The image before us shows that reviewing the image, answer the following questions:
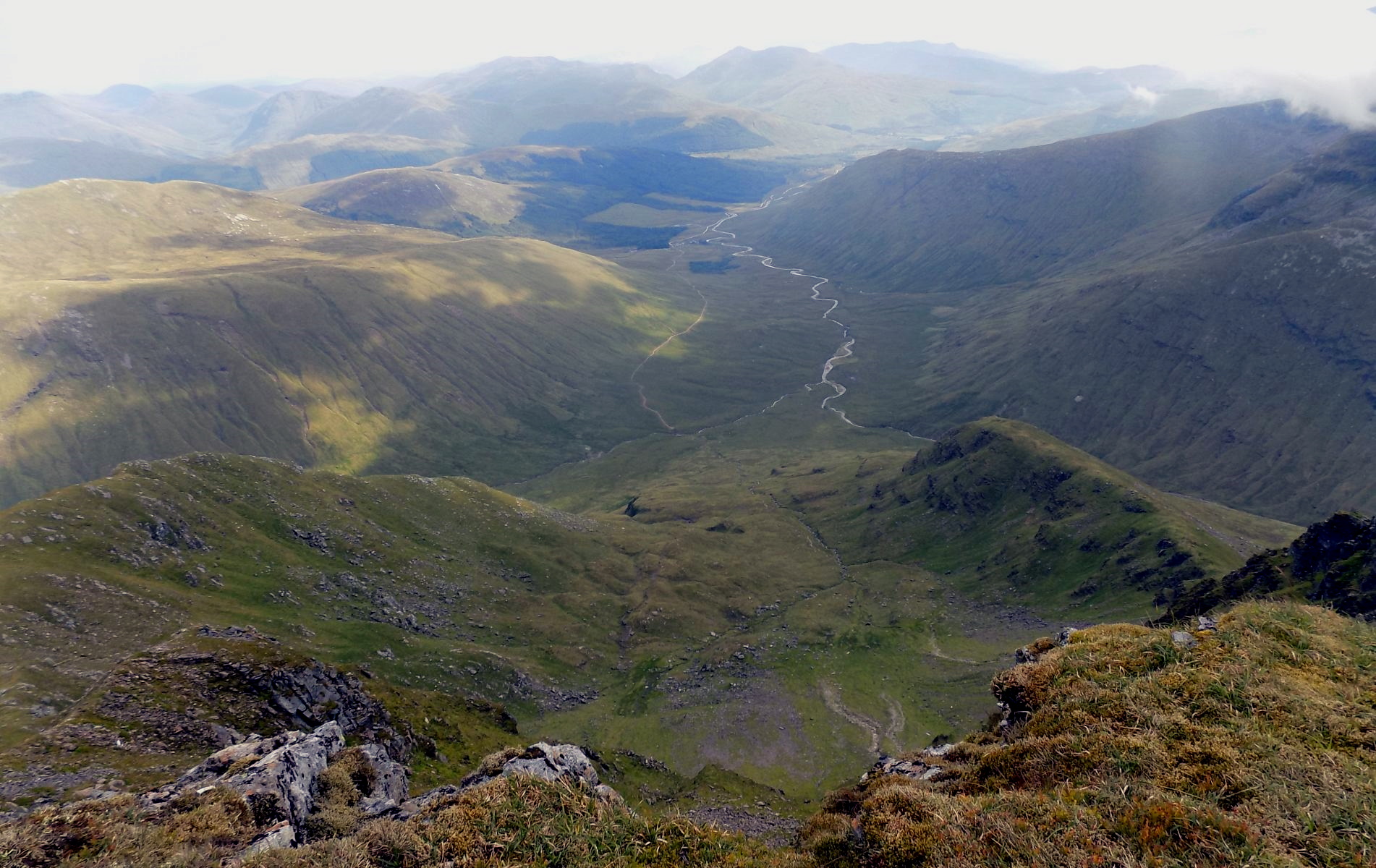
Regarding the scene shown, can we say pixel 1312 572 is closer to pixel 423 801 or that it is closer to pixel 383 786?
pixel 423 801

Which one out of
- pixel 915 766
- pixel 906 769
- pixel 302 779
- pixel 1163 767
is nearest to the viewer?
pixel 1163 767

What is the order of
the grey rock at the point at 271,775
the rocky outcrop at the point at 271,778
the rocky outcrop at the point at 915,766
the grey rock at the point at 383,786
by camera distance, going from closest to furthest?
the rocky outcrop at the point at 271,778, the grey rock at the point at 271,775, the rocky outcrop at the point at 915,766, the grey rock at the point at 383,786

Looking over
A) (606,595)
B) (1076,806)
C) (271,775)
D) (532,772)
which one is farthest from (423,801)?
(606,595)

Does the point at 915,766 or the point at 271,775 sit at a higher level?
the point at 271,775

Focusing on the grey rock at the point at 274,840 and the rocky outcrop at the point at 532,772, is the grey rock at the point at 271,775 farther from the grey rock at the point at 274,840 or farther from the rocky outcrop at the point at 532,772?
the rocky outcrop at the point at 532,772

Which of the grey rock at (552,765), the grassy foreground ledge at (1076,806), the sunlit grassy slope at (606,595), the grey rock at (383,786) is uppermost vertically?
the grassy foreground ledge at (1076,806)

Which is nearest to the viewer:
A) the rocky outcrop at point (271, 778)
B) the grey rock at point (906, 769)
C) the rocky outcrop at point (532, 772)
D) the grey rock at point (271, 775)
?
the rocky outcrop at point (271, 778)

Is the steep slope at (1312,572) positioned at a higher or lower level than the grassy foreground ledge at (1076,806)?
lower

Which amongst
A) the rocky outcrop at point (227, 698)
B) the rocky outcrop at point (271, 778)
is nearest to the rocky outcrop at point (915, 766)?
the rocky outcrop at point (271, 778)

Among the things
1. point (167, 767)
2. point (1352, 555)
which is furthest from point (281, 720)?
point (1352, 555)
